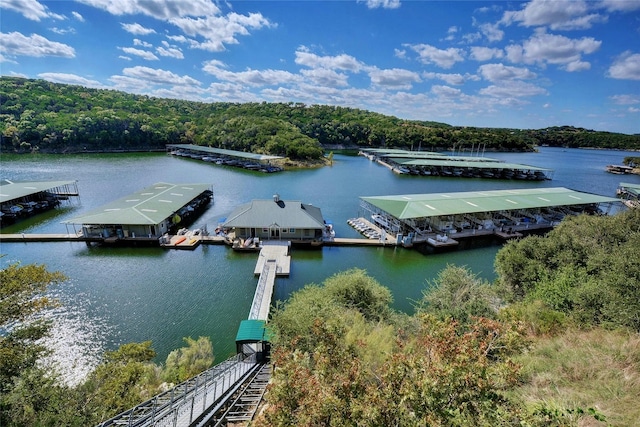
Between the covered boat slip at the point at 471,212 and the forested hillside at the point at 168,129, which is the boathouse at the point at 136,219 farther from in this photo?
the forested hillside at the point at 168,129

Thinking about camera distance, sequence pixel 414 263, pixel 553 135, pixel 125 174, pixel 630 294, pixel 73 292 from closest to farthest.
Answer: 1. pixel 630 294
2. pixel 73 292
3. pixel 414 263
4. pixel 125 174
5. pixel 553 135

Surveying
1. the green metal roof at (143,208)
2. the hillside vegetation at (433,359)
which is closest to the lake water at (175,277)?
the green metal roof at (143,208)

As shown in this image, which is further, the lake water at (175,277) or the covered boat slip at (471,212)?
the covered boat slip at (471,212)

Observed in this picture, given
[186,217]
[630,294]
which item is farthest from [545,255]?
[186,217]

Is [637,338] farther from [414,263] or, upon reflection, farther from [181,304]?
[181,304]

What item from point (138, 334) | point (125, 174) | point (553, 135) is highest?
point (553, 135)

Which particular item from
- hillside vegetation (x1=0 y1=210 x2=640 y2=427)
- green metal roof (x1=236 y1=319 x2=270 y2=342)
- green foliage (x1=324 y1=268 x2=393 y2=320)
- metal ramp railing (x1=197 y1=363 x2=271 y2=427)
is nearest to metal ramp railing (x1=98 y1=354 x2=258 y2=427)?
metal ramp railing (x1=197 y1=363 x2=271 y2=427)

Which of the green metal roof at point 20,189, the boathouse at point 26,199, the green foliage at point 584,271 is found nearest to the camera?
the green foliage at point 584,271
